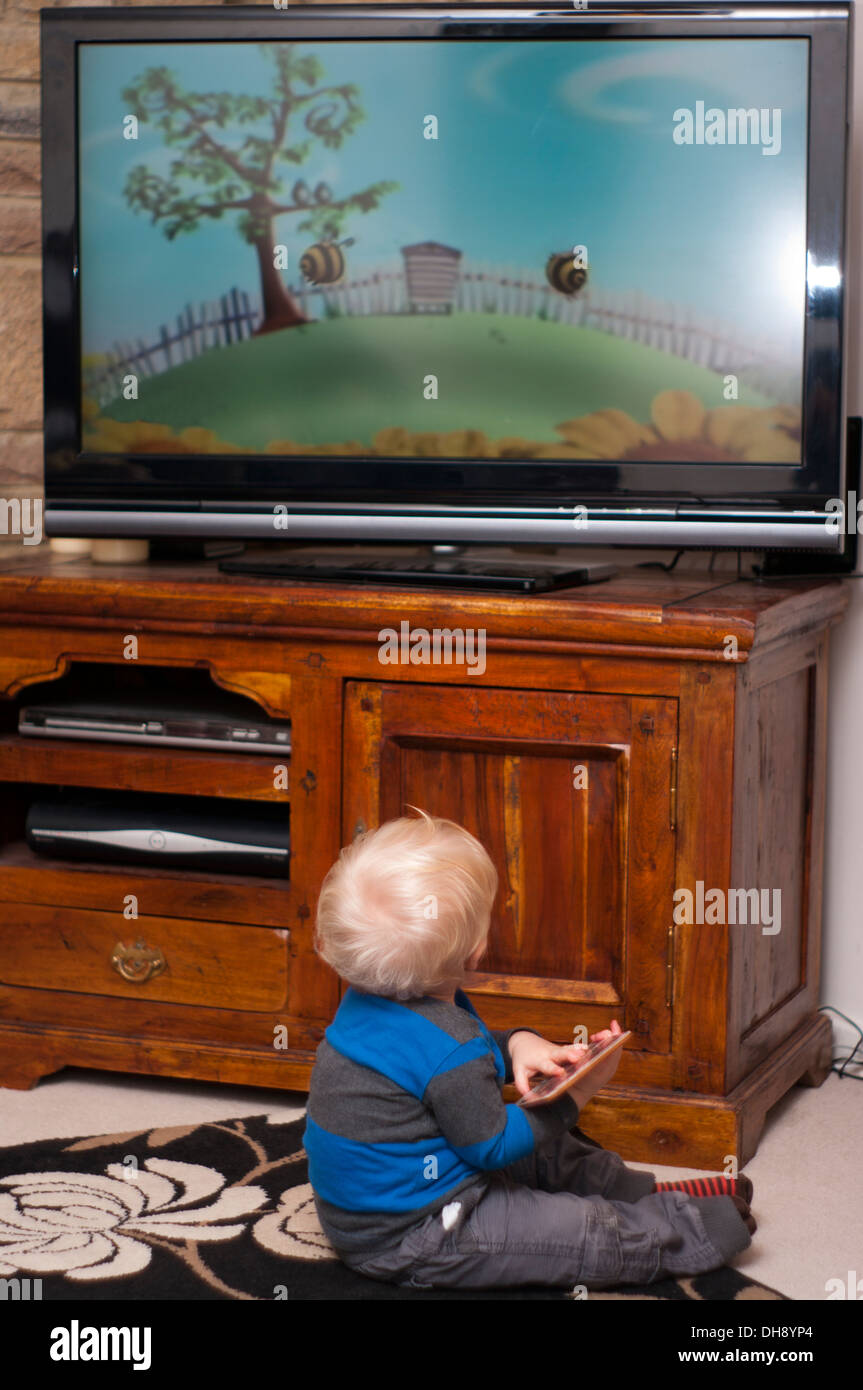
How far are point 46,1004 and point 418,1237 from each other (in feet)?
2.59

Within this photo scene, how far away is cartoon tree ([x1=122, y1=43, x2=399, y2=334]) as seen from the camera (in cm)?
207

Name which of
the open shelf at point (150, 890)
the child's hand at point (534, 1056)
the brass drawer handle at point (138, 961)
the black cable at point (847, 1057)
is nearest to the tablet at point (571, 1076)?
the child's hand at point (534, 1056)

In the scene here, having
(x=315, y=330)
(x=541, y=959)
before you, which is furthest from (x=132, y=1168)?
(x=315, y=330)

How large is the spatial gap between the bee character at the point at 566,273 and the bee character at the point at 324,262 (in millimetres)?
282

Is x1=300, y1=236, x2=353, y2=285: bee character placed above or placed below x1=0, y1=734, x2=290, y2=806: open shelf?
above

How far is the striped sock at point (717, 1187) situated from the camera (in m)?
1.69

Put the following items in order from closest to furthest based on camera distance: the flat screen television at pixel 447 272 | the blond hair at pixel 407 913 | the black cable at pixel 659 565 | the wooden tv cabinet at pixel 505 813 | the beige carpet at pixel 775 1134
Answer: the blond hair at pixel 407 913 < the beige carpet at pixel 775 1134 < the wooden tv cabinet at pixel 505 813 < the flat screen television at pixel 447 272 < the black cable at pixel 659 565

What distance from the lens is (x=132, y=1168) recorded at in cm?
183

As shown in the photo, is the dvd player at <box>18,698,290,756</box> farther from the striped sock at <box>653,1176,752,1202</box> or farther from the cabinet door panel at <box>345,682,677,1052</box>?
the striped sock at <box>653,1176,752,1202</box>

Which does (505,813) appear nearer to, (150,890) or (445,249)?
(150,890)

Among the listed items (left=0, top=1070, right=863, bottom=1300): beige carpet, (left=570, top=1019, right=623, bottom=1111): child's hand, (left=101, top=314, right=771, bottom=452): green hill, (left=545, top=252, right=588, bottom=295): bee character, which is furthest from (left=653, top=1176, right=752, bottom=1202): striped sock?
(left=545, top=252, right=588, bottom=295): bee character

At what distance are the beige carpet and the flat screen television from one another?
77cm

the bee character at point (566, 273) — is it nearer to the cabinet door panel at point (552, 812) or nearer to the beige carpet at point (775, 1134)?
the cabinet door panel at point (552, 812)

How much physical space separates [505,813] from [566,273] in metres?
0.72
